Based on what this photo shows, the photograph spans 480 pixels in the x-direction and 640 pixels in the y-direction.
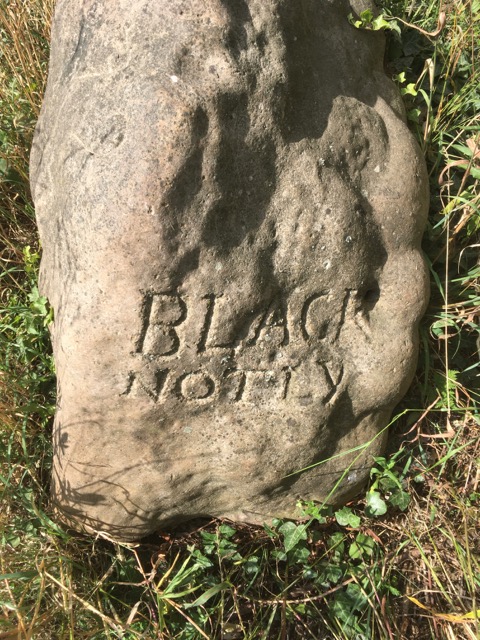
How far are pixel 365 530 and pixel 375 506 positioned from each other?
4.9 inches

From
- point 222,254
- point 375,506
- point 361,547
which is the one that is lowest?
point 361,547

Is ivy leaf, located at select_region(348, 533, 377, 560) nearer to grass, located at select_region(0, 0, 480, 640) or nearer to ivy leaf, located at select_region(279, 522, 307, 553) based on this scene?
grass, located at select_region(0, 0, 480, 640)

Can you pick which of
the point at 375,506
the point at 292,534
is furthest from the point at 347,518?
the point at 292,534

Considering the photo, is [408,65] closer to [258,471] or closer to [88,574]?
[258,471]

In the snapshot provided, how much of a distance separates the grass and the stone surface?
0.19m

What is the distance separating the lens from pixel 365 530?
236 cm

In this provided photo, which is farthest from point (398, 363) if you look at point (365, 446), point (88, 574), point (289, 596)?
point (88, 574)

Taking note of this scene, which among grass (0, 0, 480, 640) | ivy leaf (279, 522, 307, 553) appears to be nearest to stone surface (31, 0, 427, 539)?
ivy leaf (279, 522, 307, 553)

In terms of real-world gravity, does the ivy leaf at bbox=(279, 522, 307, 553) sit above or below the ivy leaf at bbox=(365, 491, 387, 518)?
below

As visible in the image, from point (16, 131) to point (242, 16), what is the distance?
61.0 inches

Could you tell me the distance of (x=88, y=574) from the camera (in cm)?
230

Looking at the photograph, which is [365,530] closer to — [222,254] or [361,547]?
[361,547]

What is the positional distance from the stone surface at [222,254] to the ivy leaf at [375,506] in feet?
0.45

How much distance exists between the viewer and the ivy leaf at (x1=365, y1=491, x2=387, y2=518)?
7.54 ft
